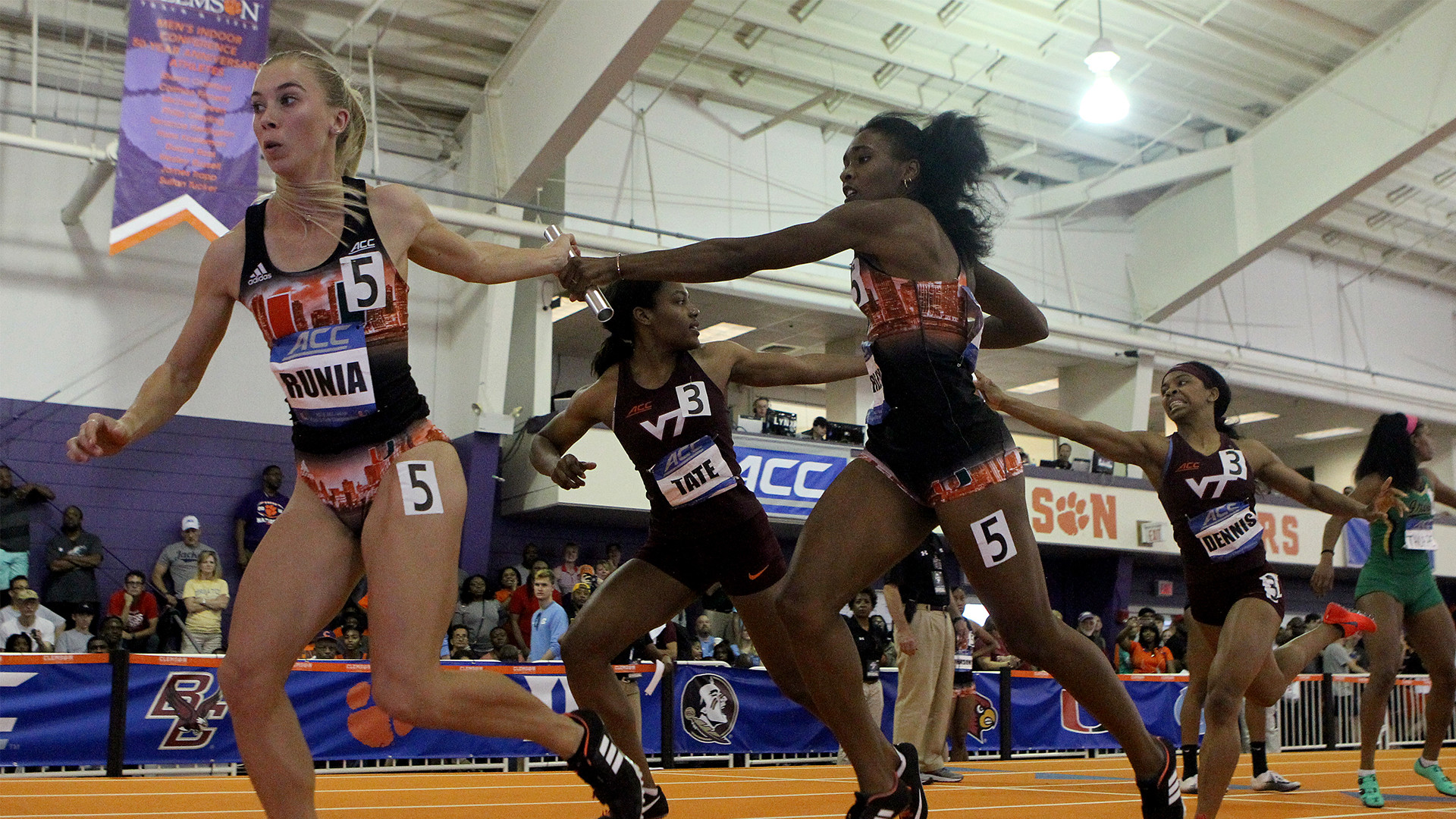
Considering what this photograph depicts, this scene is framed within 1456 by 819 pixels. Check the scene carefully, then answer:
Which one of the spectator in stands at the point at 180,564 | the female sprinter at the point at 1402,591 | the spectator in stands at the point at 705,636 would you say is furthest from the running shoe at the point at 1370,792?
the spectator in stands at the point at 180,564

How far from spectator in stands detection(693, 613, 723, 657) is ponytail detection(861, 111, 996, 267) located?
31.1 ft

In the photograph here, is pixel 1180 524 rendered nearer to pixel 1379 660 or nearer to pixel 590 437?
pixel 1379 660

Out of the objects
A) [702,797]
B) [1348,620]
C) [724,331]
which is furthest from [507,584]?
[1348,620]

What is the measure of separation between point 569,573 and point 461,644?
3059mm

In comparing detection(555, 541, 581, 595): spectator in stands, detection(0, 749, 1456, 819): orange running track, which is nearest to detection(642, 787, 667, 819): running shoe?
detection(0, 749, 1456, 819): orange running track

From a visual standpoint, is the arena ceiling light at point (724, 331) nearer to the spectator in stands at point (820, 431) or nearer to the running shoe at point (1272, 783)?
the spectator in stands at point (820, 431)

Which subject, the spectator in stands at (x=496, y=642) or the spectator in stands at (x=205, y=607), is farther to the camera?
the spectator in stands at (x=496, y=642)

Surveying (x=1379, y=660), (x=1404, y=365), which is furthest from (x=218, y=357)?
(x=1404, y=365)

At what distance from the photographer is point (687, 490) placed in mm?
4379

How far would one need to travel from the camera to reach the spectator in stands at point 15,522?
12.0m

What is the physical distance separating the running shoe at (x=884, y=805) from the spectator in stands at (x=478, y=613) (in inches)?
360

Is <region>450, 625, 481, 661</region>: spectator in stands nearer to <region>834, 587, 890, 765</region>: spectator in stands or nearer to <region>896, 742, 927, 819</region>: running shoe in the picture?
<region>834, 587, 890, 765</region>: spectator in stands

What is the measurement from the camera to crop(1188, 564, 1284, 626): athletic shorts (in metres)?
5.09

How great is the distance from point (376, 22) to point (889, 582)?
10.6 m
